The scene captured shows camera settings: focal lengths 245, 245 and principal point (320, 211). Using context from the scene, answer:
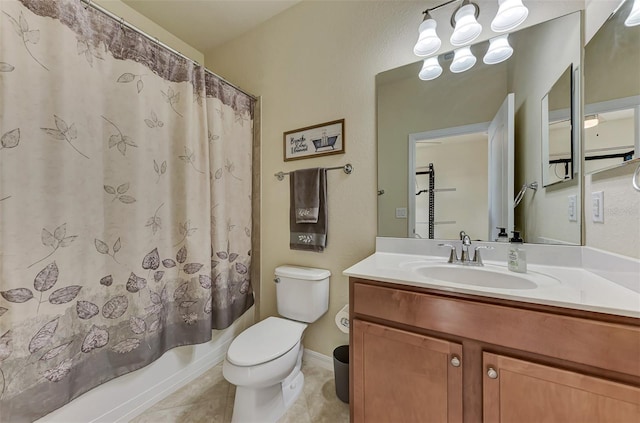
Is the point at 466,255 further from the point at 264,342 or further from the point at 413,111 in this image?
the point at 264,342

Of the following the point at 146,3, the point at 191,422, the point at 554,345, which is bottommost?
the point at 191,422

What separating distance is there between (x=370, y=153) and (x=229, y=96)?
1.10 metres

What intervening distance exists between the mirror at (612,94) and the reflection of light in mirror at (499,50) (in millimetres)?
285

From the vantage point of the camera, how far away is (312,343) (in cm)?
175

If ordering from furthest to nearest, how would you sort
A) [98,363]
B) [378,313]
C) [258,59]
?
1. [258,59]
2. [98,363]
3. [378,313]

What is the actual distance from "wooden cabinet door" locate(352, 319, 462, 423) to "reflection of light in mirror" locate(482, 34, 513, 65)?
1346 millimetres

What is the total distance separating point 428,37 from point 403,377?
161 cm

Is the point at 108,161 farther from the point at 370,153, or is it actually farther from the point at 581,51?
the point at 581,51

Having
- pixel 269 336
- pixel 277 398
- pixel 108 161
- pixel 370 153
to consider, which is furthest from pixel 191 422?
pixel 370 153

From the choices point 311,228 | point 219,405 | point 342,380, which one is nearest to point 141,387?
point 219,405

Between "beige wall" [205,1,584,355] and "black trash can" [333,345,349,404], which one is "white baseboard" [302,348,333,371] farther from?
"black trash can" [333,345,349,404]

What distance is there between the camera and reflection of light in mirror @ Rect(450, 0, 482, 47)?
1.18 meters

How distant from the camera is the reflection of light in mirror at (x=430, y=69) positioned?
A: 53.3 inches

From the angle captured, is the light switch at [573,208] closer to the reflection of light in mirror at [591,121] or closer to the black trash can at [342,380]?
the reflection of light in mirror at [591,121]
